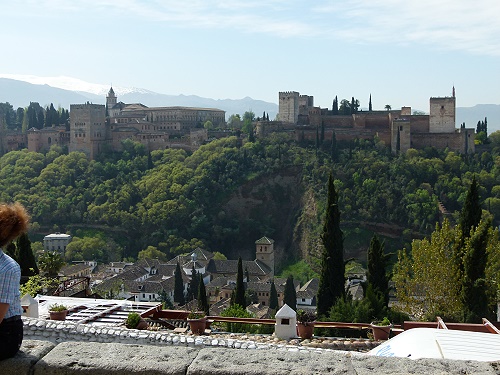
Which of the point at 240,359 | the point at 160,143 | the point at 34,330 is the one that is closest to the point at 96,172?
the point at 160,143

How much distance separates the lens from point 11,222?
10.6 ft

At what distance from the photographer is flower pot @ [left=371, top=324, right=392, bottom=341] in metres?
8.72

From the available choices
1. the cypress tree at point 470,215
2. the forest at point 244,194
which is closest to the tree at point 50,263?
the cypress tree at point 470,215

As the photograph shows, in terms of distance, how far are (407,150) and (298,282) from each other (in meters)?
19.1

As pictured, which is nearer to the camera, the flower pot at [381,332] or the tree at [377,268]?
the flower pot at [381,332]

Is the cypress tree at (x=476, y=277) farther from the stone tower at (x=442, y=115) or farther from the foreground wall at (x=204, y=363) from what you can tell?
the stone tower at (x=442, y=115)

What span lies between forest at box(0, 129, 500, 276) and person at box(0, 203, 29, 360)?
40.6 m

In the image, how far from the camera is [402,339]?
582cm

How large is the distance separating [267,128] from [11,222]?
55612 millimetres

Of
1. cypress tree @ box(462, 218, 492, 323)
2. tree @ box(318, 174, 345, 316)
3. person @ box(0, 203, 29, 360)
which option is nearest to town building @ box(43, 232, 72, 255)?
tree @ box(318, 174, 345, 316)

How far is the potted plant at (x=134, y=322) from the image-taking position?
341 inches

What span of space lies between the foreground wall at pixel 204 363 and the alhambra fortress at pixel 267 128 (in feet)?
163

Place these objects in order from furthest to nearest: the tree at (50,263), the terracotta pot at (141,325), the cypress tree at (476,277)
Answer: the tree at (50,263)
the cypress tree at (476,277)
the terracotta pot at (141,325)

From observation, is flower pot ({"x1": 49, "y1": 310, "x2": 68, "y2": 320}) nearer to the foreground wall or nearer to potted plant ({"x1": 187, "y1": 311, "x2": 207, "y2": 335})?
A: potted plant ({"x1": 187, "y1": 311, "x2": 207, "y2": 335})
